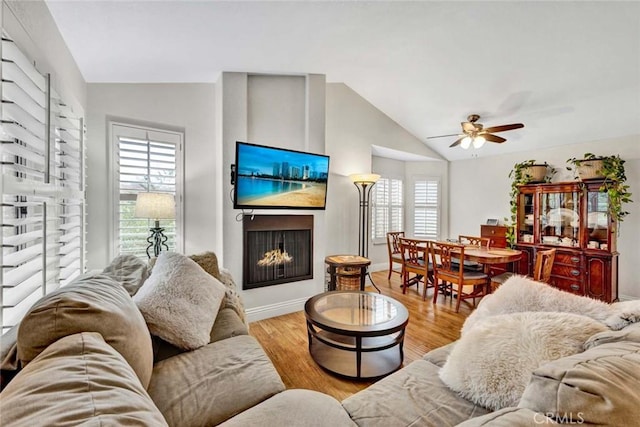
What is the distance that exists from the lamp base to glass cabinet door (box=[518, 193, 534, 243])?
5.09 m

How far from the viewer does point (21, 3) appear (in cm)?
131

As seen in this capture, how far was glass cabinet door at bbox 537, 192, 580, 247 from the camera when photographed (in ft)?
12.6

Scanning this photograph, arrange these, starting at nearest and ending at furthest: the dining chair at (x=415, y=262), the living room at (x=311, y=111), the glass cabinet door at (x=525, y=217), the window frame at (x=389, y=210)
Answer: the living room at (x=311, y=111) < the dining chair at (x=415, y=262) < the glass cabinet door at (x=525, y=217) < the window frame at (x=389, y=210)

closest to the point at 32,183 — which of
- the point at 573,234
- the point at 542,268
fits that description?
the point at 542,268

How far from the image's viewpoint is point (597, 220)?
365cm

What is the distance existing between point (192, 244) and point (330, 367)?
2.03 meters

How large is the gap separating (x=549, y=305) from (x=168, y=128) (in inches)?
139

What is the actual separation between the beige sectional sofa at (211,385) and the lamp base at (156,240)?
1490mm

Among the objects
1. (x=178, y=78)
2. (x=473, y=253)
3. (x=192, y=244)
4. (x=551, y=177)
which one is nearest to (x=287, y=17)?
(x=178, y=78)

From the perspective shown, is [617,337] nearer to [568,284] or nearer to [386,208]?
[568,284]

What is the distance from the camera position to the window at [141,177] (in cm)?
275

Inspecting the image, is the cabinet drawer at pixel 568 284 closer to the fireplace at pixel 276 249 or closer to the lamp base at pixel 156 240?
the fireplace at pixel 276 249

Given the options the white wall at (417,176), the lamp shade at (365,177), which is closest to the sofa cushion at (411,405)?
the lamp shade at (365,177)

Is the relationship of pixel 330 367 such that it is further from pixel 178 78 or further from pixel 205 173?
pixel 178 78
